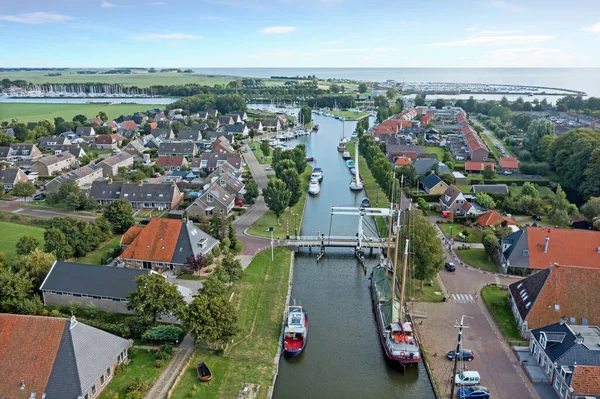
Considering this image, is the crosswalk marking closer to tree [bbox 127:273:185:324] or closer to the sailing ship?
the sailing ship

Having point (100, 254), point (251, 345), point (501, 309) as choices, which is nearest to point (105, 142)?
point (100, 254)

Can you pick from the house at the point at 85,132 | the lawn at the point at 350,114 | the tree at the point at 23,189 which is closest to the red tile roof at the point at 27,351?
the tree at the point at 23,189

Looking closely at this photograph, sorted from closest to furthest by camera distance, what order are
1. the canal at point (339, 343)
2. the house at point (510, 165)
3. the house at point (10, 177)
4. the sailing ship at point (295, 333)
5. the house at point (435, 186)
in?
1. the canal at point (339, 343)
2. the sailing ship at point (295, 333)
3. the house at point (435, 186)
4. the house at point (10, 177)
5. the house at point (510, 165)

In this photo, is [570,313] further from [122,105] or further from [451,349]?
[122,105]

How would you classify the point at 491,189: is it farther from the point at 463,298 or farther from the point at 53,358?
the point at 53,358

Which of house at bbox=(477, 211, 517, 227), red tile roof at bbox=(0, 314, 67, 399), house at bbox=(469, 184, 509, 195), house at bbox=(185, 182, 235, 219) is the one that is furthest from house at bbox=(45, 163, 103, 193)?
house at bbox=(469, 184, 509, 195)

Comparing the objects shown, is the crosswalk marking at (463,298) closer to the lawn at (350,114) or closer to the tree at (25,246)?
the tree at (25,246)

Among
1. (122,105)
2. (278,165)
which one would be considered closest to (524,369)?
(278,165)
